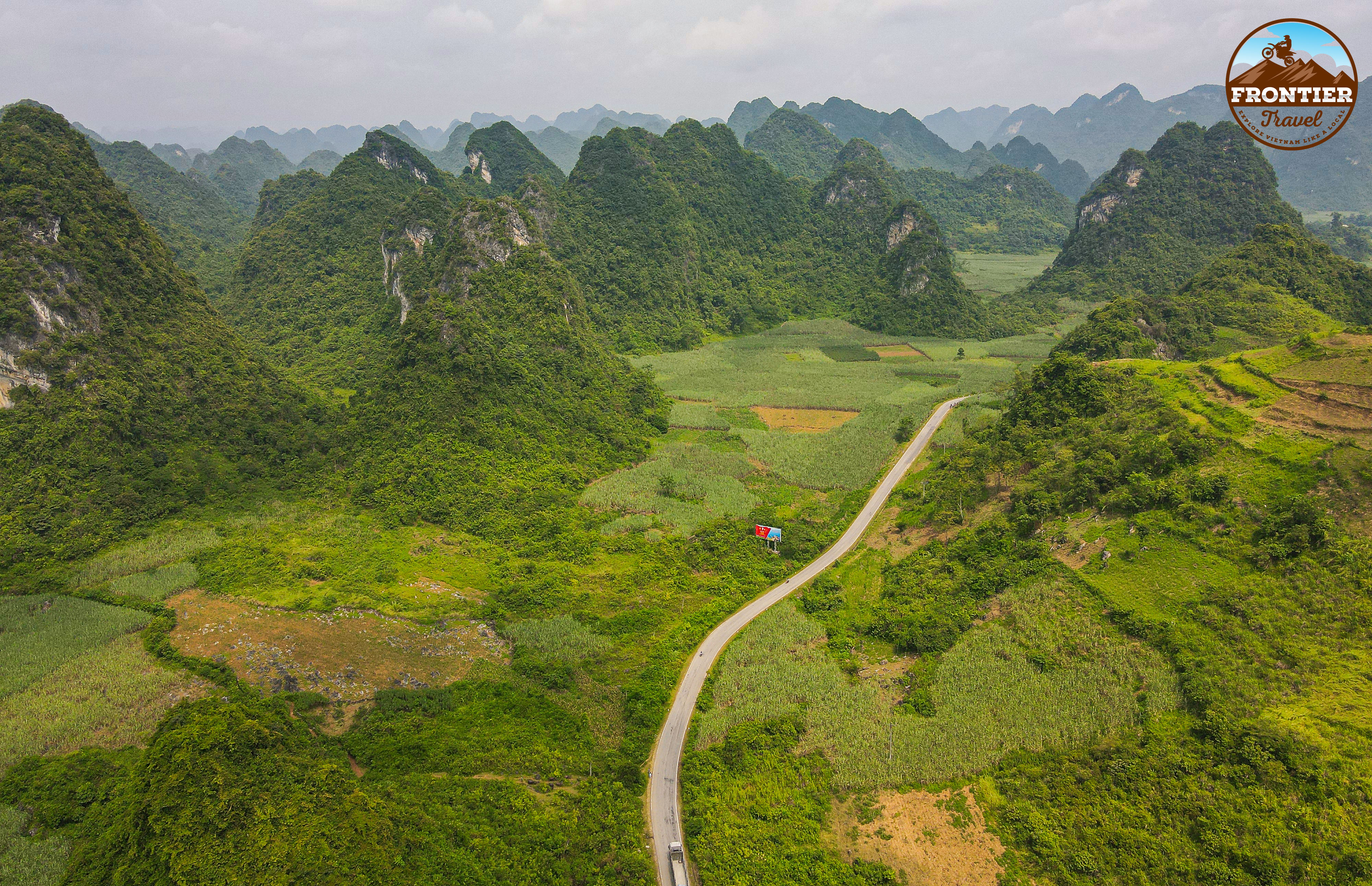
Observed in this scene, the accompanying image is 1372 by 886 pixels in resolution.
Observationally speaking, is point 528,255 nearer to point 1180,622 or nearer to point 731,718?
point 731,718

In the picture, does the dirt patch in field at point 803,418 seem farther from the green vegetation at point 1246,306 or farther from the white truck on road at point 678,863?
the white truck on road at point 678,863

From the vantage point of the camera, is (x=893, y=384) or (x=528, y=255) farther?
(x=893, y=384)

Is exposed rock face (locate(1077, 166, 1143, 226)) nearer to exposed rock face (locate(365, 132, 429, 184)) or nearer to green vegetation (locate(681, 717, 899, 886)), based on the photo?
exposed rock face (locate(365, 132, 429, 184))

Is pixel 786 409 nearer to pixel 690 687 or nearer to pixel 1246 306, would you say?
pixel 690 687

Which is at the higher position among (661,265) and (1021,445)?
(661,265)

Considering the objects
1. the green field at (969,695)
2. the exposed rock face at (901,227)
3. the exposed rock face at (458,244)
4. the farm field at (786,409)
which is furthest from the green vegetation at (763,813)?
the exposed rock face at (901,227)

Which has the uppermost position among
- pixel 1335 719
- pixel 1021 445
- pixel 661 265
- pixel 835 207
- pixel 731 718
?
pixel 835 207

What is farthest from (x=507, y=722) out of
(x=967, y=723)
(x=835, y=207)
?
(x=835, y=207)
